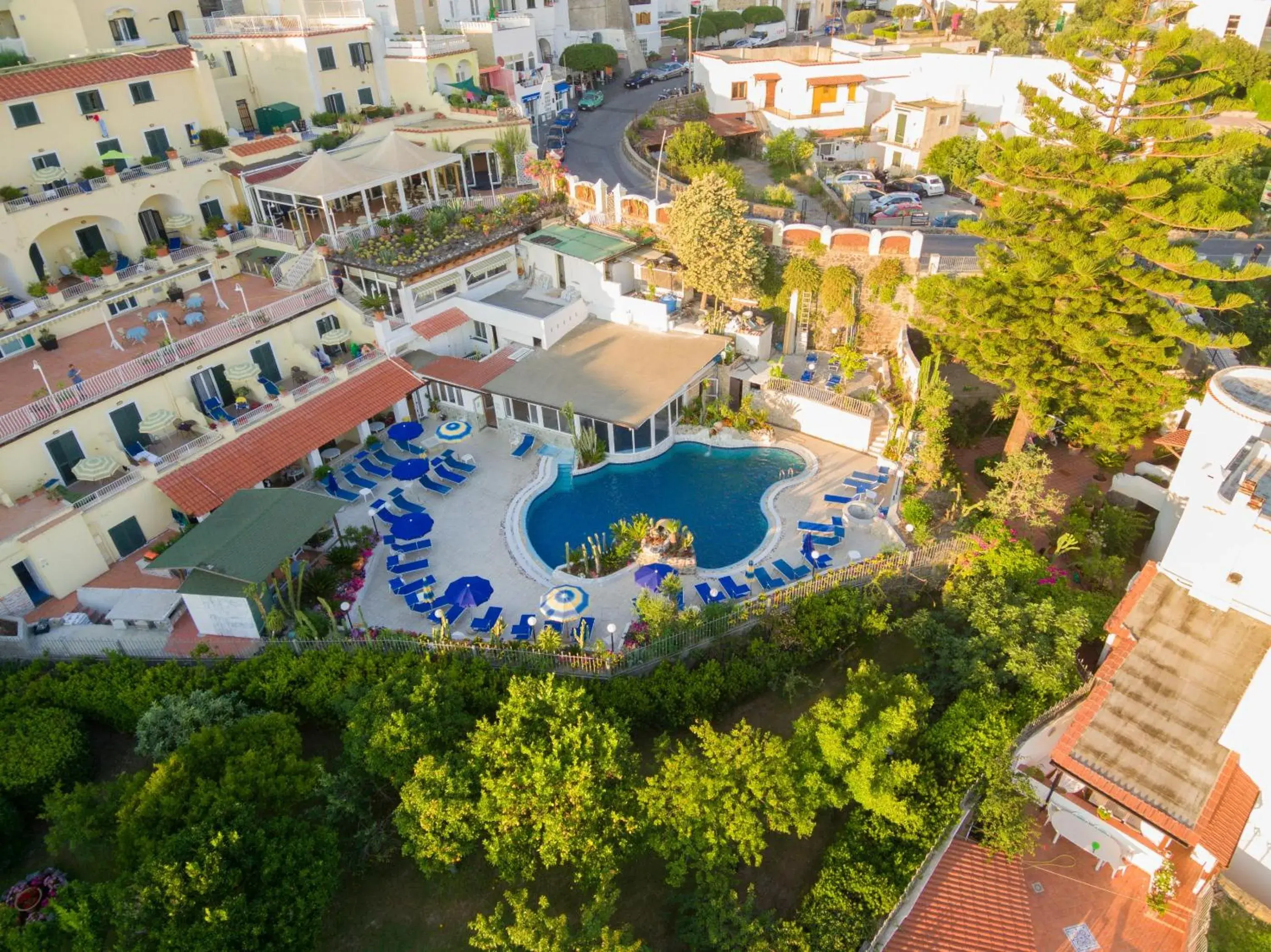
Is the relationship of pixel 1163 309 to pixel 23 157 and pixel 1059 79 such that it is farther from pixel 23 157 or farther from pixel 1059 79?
pixel 23 157

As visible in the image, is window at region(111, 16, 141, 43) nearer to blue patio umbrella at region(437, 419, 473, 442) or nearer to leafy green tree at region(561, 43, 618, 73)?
blue patio umbrella at region(437, 419, 473, 442)

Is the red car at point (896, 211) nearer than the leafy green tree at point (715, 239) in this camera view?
No

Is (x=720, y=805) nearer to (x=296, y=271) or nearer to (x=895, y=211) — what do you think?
(x=296, y=271)

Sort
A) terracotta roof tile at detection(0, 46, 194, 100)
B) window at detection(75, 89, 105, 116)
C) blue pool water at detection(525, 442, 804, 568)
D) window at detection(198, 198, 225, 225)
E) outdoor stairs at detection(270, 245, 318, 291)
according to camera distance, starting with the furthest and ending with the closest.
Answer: window at detection(198, 198, 225, 225), outdoor stairs at detection(270, 245, 318, 291), window at detection(75, 89, 105, 116), terracotta roof tile at detection(0, 46, 194, 100), blue pool water at detection(525, 442, 804, 568)

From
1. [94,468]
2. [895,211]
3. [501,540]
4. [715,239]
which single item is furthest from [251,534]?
[895,211]

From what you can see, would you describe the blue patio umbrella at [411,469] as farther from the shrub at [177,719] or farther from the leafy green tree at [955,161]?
the leafy green tree at [955,161]

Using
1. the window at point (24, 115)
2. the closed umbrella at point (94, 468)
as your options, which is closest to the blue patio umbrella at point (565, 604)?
the closed umbrella at point (94, 468)

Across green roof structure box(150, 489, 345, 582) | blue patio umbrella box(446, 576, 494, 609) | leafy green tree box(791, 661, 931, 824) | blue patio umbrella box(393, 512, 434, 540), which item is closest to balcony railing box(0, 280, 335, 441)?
green roof structure box(150, 489, 345, 582)
